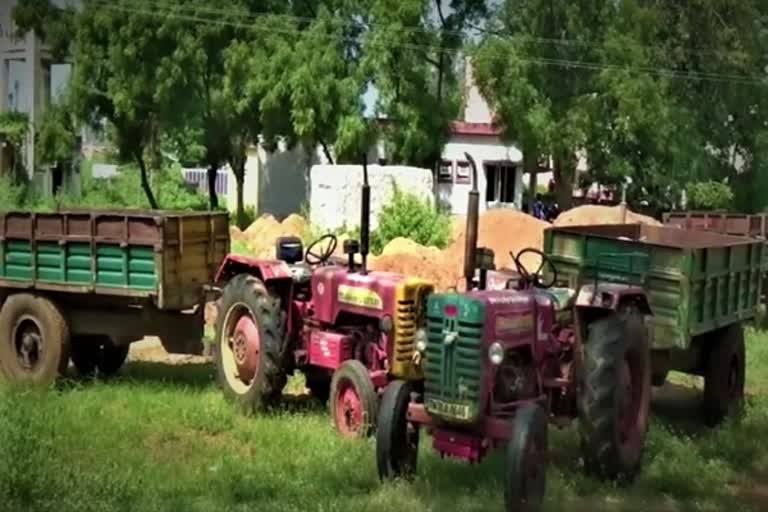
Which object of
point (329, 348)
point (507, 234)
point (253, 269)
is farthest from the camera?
point (507, 234)

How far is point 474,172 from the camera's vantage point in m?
6.90

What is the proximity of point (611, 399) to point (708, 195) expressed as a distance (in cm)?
2628

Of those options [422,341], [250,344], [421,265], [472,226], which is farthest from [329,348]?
[421,265]

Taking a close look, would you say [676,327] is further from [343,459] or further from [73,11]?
[73,11]

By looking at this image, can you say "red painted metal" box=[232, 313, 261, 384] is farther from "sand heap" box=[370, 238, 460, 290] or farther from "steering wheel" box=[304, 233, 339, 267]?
"sand heap" box=[370, 238, 460, 290]

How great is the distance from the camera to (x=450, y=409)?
666cm

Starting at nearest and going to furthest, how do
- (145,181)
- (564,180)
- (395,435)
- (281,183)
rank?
(395,435) < (145,181) < (564,180) < (281,183)

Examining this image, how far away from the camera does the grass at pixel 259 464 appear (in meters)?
6.46

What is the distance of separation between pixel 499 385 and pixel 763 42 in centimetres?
3041

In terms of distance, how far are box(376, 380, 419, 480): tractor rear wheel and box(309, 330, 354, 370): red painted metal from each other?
5.85 ft

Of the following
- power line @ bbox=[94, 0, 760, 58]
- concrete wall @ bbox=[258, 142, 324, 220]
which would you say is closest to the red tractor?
power line @ bbox=[94, 0, 760, 58]

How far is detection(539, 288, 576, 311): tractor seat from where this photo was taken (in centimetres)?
746

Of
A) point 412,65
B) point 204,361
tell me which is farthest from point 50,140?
point 204,361

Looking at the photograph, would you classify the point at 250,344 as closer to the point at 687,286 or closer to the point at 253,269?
the point at 253,269
